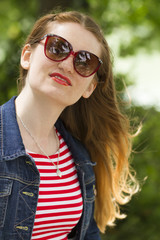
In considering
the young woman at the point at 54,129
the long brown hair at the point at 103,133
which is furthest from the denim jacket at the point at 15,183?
the long brown hair at the point at 103,133

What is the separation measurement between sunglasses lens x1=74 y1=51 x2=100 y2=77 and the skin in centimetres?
3

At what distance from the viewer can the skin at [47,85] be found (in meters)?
2.14

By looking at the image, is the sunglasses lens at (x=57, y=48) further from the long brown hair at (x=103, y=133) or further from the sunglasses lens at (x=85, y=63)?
the long brown hair at (x=103, y=133)

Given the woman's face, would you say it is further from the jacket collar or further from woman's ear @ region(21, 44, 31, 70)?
the jacket collar

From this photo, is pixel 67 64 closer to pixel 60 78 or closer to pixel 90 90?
pixel 60 78

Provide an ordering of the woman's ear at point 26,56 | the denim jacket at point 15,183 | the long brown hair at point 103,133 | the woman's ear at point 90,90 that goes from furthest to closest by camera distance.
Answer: the long brown hair at point 103,133 < the woman's ear at point 90,90 < the woman's ear at point 26,56 < the denim jacket at point 15,183

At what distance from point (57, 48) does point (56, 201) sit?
0.99m

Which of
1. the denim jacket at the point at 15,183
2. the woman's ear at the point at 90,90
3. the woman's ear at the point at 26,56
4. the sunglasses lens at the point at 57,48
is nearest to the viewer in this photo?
the denim jacket at the point at 15,183

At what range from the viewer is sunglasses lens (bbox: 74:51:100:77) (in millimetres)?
2182

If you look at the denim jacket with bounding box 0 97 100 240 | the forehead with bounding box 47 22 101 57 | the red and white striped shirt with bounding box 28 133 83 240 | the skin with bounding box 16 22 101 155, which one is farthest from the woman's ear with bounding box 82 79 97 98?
the denim jacket with bounding box 0 97 100 240

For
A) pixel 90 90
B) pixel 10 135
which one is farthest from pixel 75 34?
pixel 10 135

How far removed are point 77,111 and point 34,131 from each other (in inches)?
24.0

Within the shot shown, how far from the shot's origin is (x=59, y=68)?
216cm

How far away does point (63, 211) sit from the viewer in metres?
2.26
